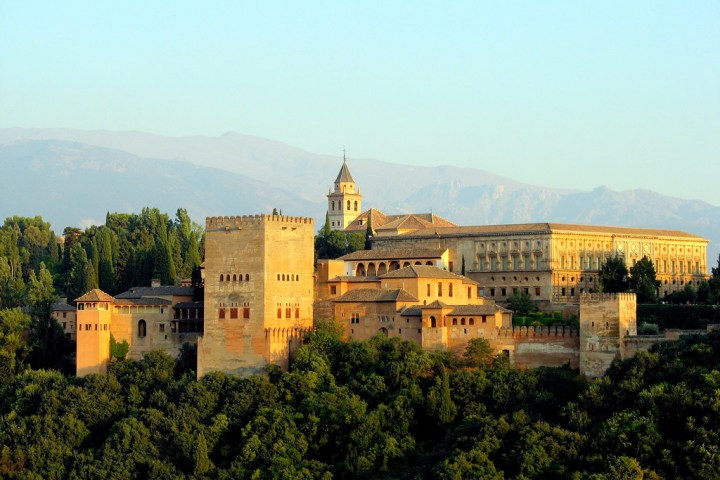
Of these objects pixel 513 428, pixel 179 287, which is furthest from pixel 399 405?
pixel 179 287

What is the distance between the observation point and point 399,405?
4953cm

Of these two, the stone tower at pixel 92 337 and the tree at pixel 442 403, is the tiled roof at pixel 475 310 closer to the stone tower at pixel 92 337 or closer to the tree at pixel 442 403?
the tree at pixel 442 403

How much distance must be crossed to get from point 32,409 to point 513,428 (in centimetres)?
1989

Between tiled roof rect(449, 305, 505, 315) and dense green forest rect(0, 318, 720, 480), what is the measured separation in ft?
5.29

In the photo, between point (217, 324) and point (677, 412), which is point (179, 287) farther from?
point (677, 412)

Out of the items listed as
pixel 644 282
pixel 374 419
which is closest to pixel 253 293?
pixel 374 419

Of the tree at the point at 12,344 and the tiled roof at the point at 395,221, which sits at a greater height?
the tiled roof at the point at 395,221

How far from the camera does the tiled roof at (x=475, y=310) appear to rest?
52.8 meters

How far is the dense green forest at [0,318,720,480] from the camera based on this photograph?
143ft

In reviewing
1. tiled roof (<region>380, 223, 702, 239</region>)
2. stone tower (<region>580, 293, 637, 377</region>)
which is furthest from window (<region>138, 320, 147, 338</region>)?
tiled roof (<region>380, 223, 702, 239</region>)

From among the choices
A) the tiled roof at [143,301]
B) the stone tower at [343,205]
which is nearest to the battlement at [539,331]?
the tiled roof at [143,301]

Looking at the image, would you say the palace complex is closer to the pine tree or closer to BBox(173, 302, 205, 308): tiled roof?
BBox(173, 302, 205, 308): tiled roof

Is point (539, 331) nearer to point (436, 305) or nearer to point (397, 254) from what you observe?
point (436, 305)

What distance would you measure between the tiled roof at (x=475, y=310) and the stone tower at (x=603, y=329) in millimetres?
4004
